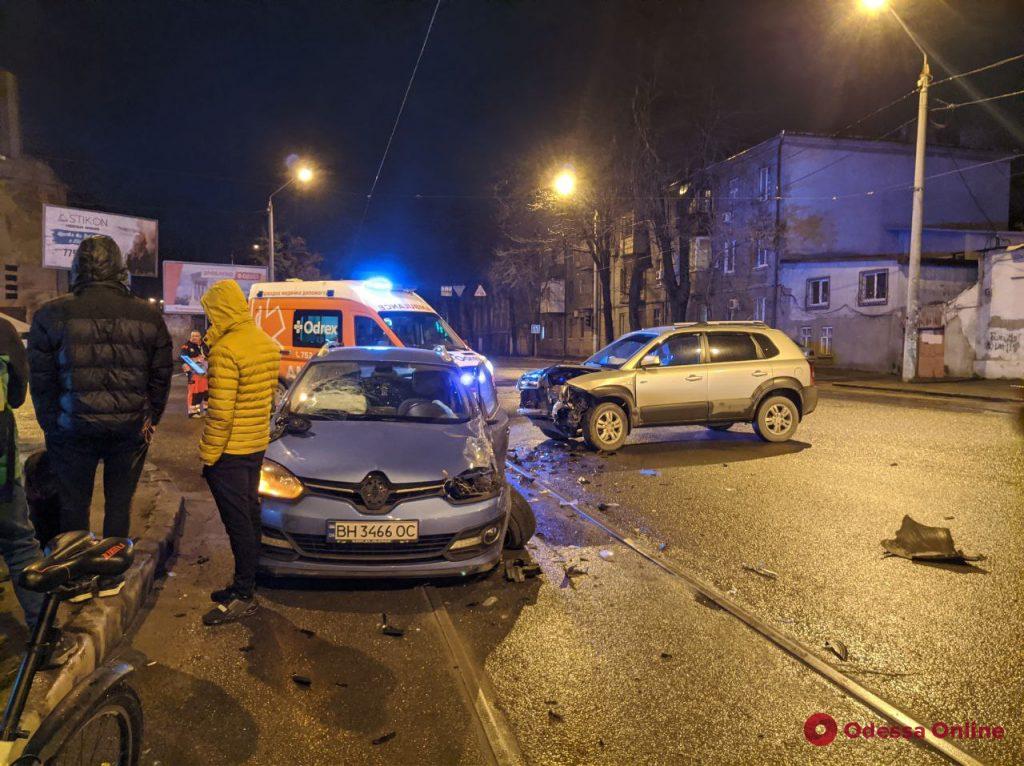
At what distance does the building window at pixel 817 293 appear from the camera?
29578mm

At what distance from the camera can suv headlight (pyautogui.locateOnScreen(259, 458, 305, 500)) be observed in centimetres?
445

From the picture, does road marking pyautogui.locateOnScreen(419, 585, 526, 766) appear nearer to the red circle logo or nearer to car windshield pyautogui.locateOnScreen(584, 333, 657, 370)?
the red circle logo

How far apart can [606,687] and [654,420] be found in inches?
281

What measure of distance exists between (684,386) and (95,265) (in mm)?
8206

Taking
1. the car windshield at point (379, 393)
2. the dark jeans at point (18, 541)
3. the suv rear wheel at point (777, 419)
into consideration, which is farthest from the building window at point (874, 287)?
the dark jeans at point (18, 541)

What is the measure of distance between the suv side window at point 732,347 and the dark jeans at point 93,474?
27.8ft

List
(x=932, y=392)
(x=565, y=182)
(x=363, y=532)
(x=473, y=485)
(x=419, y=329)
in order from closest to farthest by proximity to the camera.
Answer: (x=363, y=532) < (x=473, y=485) < (x=419, y=329) < (x=932, y=392) < (x=565, y=182)

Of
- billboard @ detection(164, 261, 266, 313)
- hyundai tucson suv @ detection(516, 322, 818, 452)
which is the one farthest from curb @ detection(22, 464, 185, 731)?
billboard @ detection(164, 261, 266, 313)

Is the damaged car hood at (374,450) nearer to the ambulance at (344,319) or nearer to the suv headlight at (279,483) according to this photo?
the suv headlight at (279,483)

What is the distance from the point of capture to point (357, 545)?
14.1 ft

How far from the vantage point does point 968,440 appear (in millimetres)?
10664

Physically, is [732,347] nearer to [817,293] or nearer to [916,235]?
[916,235]

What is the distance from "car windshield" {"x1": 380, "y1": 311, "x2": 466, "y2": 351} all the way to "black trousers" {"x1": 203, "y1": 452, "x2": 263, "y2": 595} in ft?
30.7

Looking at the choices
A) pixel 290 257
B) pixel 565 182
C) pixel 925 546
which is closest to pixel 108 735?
pixel 925 546
